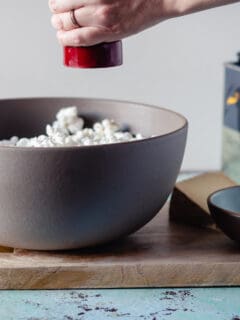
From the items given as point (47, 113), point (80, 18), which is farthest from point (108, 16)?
point (47, 113)

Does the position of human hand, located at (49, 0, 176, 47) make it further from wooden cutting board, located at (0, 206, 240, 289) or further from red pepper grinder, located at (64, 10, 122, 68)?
wooden cutting board, located at (0, 206, 240, 289)

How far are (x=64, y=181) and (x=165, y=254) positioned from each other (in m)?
0.16

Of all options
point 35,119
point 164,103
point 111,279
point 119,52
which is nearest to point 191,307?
point 111,279

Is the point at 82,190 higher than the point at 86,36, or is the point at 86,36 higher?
the point at 86,36

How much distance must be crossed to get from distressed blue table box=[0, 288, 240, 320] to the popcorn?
0.21 meters

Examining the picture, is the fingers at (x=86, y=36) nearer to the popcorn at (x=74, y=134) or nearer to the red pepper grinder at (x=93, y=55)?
the red pepper grinder at (x=93, y=55)

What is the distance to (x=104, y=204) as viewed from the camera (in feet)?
3.31

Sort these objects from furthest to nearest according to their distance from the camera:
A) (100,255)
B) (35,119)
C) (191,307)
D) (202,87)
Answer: (202,87) → (35,119) → (100,255) → (191,307)

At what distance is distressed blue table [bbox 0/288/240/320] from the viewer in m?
0.92

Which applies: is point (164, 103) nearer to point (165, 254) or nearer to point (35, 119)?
point (35, 119)

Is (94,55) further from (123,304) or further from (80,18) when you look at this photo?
(123,304)

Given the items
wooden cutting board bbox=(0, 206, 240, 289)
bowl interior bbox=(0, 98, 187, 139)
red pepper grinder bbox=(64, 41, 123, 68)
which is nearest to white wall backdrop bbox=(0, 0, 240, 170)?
bowl interior bbox=(0, 98, 187, 139)

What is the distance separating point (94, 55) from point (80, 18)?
64 mm

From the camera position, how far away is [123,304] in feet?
3.13
